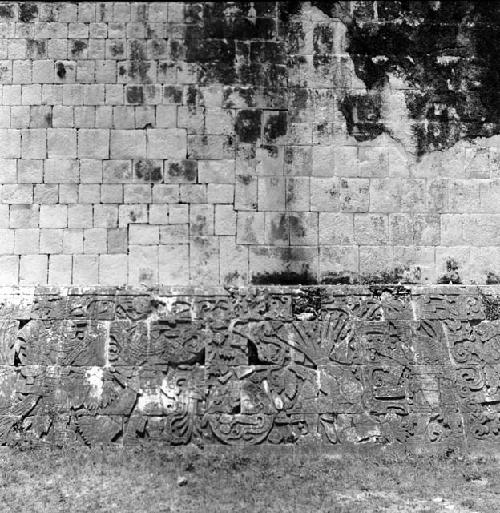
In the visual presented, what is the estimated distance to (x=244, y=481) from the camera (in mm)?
6188

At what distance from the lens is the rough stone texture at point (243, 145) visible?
7.31 metres

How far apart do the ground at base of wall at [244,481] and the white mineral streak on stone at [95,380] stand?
60 cm

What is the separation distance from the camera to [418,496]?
19.5ft

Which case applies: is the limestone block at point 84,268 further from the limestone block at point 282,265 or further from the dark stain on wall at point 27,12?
the dark stain on wall at point 27,12

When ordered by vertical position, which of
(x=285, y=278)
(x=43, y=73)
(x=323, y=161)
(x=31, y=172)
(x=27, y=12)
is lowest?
(x=285, y=278)

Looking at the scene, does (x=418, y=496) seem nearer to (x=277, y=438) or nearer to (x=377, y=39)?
(x=277, y=438)

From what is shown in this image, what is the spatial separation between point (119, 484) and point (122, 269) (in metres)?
2.31

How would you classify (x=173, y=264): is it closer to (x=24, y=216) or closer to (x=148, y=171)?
(x=148, y=171)

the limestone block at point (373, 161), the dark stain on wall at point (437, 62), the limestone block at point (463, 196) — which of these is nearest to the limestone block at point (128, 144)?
the limestone block at point (373, 161)

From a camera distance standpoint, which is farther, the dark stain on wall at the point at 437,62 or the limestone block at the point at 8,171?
the dark stain on wall at the point at 437,62

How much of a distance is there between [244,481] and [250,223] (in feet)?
8.99

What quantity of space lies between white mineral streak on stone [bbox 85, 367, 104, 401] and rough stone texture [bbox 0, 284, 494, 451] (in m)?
0.01

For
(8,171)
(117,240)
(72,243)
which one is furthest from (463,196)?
(8,171)

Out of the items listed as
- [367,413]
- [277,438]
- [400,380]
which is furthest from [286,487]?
[400,380]
